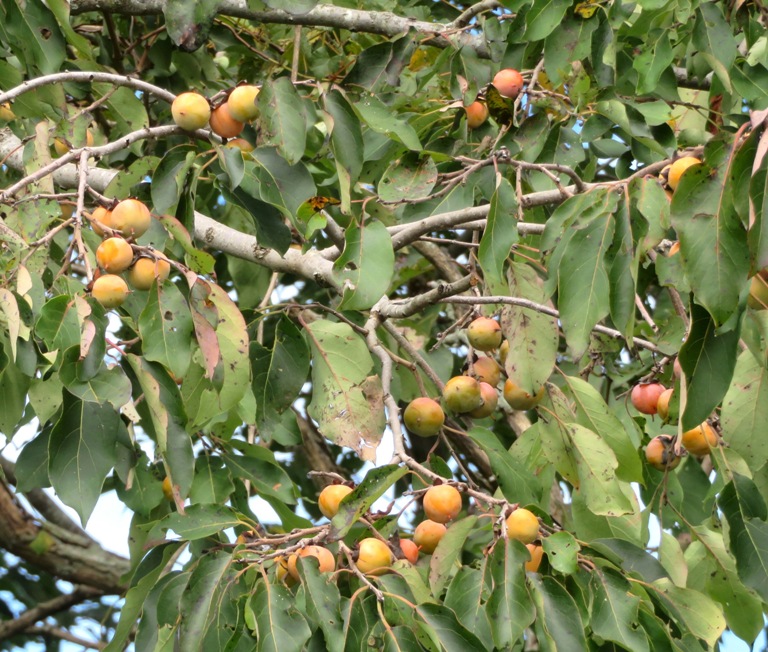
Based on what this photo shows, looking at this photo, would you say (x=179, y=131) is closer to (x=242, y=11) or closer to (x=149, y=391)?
(x=149, y=391)

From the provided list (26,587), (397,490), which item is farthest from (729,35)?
(26,587)

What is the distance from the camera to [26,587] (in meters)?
4.28

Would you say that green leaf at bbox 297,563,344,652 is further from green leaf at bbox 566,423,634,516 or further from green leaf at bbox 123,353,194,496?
green leaf at bbox 566,423,634,516

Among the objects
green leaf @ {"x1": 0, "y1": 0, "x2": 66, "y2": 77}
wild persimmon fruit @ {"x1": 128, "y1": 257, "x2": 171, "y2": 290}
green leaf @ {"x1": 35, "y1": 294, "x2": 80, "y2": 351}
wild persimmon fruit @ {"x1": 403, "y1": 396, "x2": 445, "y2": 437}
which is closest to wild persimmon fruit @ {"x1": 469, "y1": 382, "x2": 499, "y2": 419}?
wild persimmon fruit @ {"x1": 403, "y1": 396, "x2": 445, "y2": 437}

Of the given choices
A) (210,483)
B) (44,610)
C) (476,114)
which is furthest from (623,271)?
(44,610)

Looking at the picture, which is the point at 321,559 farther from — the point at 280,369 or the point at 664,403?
the point at 664,403

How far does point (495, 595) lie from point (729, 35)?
1150mm

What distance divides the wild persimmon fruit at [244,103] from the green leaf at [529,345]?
0.59 m

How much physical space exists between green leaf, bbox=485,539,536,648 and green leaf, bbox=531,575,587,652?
0.03 meters

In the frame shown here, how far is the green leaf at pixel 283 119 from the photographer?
1.66 m

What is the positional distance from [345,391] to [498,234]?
40 centimetres

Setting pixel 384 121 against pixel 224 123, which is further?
pixel 384 121

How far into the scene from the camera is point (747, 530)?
1.71 m

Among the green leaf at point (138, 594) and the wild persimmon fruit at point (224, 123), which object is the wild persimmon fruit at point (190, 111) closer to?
the wild persimmon fruit at point (224, 123)
